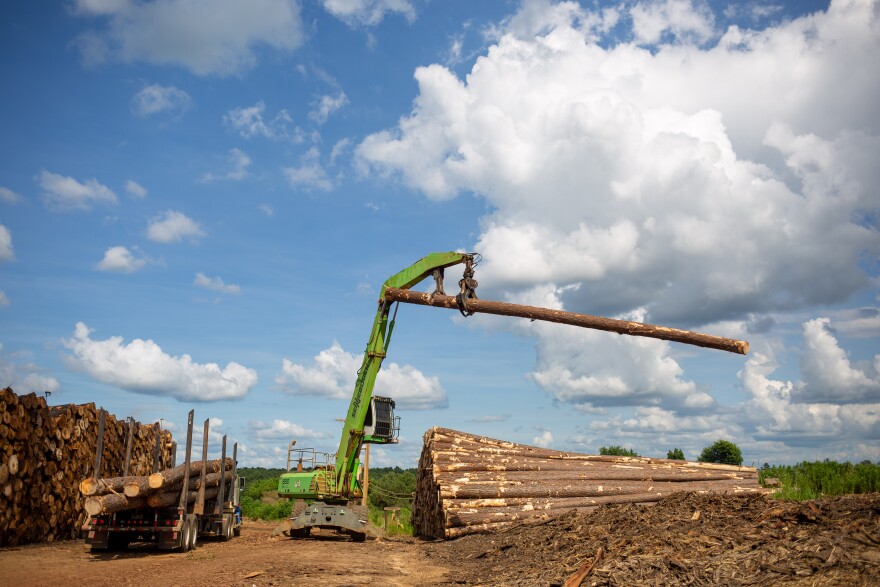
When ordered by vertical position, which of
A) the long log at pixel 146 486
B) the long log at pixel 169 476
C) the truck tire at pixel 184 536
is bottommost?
the truck tire at pixel 184 536

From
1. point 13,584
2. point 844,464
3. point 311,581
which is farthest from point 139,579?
point 844,464

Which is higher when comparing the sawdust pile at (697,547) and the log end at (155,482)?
the log end at (155,482)

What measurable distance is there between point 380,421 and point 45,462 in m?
8.87

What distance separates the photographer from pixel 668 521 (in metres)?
11.6

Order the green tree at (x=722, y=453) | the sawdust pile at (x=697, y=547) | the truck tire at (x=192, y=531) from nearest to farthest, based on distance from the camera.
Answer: the sawdust pile at (x=697, y=547), the truck tire at (x=192, y=531), the green tree at (x=722, y=453)

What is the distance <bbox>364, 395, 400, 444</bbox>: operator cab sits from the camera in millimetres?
18234

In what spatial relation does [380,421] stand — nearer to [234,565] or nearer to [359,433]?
[359,433]

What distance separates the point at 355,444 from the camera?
18312mm

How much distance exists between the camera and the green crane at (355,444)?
1781 centimetres

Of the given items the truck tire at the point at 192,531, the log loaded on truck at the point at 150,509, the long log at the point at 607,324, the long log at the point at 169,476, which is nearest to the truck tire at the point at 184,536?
the log loaded on truck at the point at 150,509

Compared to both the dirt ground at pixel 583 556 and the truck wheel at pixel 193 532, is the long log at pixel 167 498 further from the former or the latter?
the dirt ground at pixel 583 556

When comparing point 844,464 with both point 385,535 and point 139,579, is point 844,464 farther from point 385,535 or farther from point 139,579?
point 139,579

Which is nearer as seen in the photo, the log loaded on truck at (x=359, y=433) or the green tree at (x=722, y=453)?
the log loaded on truck at (x=359, y=433)

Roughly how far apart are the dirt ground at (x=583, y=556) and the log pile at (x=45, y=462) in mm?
874
